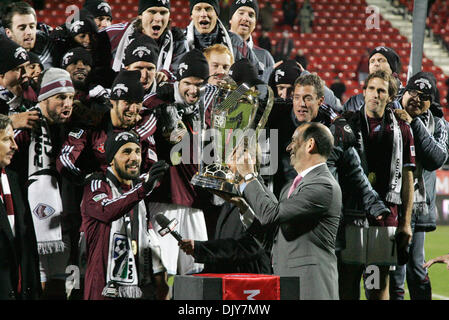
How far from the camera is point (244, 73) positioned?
4723mm

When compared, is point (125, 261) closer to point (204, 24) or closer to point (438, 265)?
point (204, 24)

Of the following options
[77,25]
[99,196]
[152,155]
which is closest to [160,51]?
[77,25]

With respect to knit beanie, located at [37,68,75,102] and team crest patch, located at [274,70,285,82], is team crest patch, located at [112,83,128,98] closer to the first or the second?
knit beanie, located at [37,68,75,102]

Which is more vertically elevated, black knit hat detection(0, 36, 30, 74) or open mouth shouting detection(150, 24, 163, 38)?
open mouth shouting detection(150, 24, 163, 38)

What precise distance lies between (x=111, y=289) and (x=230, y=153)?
117 centimetres

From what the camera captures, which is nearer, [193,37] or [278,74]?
[278,74]

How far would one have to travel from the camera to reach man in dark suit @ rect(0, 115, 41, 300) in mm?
3766

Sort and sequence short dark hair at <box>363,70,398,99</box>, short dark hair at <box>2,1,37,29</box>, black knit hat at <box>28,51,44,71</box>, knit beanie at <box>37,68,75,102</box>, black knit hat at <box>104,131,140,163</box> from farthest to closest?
short dark hair at <box>363,70,398,99</box> < short dark hair at <box>2,1,37,29</box> < black knit hat at <box>28,51,44,71</box> < knit beanie at <box>37,68,75,102</box> < black knit hat at <box>104,131,140,163</box>

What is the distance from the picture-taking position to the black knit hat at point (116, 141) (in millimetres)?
4535

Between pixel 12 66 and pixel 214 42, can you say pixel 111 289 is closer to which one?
pixel 12 66

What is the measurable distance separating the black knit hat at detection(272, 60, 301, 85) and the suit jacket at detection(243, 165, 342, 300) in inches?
71.0

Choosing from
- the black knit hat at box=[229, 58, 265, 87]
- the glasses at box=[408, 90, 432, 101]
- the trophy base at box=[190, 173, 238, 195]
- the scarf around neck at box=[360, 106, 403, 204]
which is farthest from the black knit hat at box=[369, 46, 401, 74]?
the trophy base at box=[190, 173, 238, 195]

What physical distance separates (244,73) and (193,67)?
38cm

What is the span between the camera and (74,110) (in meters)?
4.81
